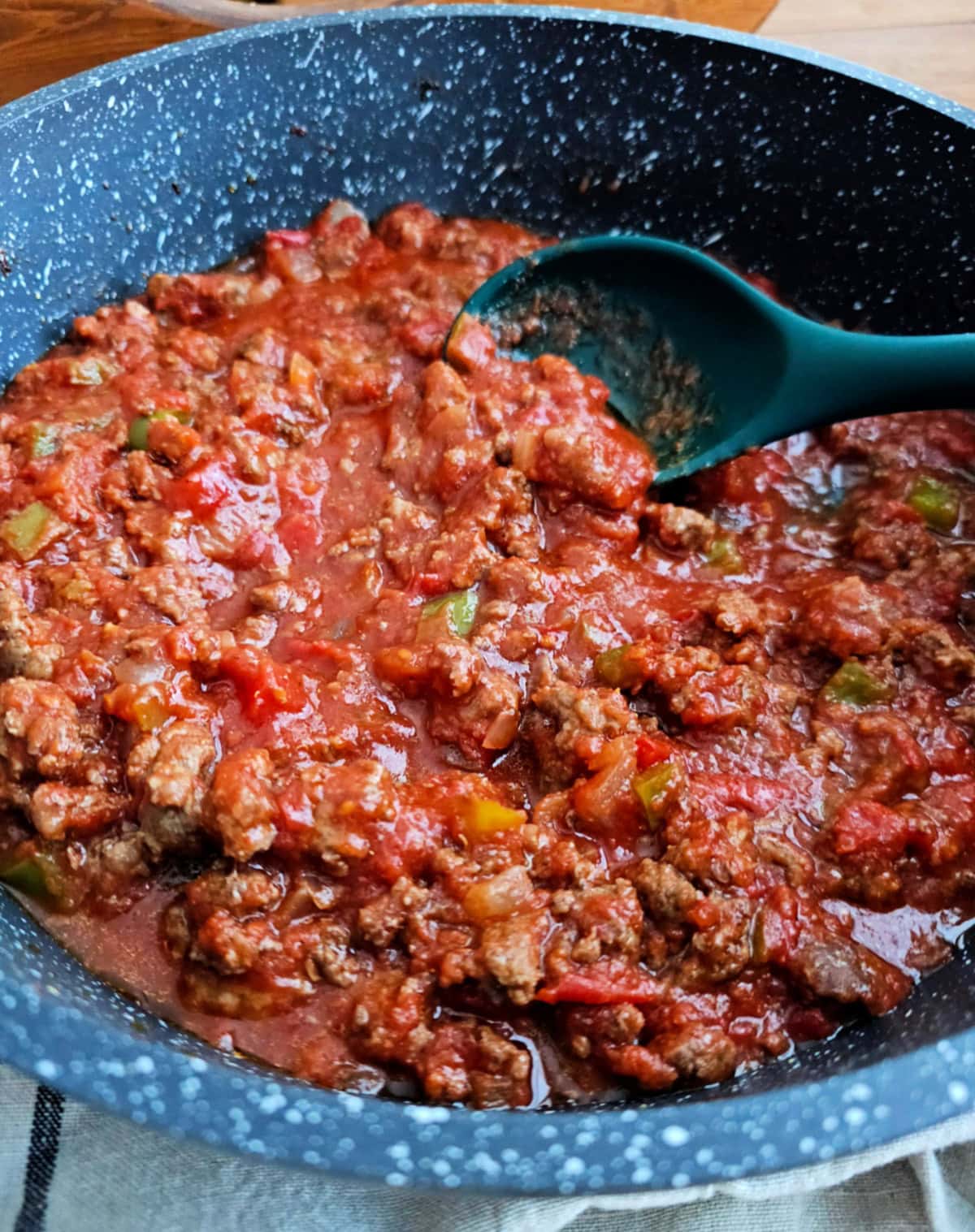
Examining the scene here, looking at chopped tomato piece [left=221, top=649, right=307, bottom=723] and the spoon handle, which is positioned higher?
the spoon handle

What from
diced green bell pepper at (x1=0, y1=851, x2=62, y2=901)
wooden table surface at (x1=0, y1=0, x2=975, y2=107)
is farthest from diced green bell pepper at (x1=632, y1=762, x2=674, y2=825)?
wooden table surface at (x1=0, y1=0, x2=975, y2=107)

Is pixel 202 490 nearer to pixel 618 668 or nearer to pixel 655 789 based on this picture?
pixel 618 668

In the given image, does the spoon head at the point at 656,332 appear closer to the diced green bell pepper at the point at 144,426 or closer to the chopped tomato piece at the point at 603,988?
the diced green bell pepper at the point at 144,426

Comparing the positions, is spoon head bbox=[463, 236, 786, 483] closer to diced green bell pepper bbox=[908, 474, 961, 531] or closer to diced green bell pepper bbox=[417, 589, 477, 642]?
diced green bell pepper bbox=[908, 474, 961, 531]

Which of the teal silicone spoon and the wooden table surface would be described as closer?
the teal silicone spoon

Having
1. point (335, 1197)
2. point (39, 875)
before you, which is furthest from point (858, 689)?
point (39, 875)

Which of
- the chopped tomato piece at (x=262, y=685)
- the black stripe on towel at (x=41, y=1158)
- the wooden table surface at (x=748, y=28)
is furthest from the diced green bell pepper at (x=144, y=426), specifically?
the wooden table surface at (x=748, y=28)

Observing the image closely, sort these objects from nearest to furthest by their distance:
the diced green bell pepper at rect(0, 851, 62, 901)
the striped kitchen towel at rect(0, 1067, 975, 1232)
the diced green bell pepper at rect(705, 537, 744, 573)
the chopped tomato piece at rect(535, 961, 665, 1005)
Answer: the chopped tomato piece at rect(535, 961, 665, 1005)
the striped kitchen towel at rect(0, 1067, 975, 1232)
the diced green bell pepper at rect(0, 851, 62, 901)
the diced green bell pepper at rect(705, 537, 744, 573)

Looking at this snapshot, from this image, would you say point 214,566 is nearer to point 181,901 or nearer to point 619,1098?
point 181,901
